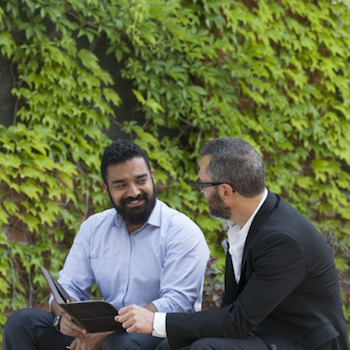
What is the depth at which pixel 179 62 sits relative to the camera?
542cm

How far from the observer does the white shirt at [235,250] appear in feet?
10.8

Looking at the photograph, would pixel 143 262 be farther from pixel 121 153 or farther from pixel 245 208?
pixel 245 208

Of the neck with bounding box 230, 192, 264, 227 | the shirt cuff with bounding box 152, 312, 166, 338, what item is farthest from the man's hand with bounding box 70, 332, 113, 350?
the neck with bounding box 230, 192, 264, 227

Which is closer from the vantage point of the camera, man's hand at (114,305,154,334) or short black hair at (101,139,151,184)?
man's hand at (114,305,154,334)

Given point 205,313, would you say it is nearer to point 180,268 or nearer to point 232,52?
point 180,268

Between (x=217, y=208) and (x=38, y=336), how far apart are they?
3.88 feet

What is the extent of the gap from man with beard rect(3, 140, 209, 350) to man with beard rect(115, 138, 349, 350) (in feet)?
1.37

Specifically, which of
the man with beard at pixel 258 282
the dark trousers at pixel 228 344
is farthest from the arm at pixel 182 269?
the dark trousers at pixel 228 344

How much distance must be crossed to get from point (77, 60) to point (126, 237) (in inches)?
66.4

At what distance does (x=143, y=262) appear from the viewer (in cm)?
386

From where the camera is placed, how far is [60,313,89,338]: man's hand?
3.57 metres

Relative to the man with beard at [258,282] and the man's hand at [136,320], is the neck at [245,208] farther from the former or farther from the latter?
the man's hand at [136,320]

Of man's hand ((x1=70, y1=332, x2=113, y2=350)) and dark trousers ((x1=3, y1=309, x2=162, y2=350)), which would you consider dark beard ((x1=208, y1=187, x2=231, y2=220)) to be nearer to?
dark trousers ((x1=3, y1=309, x2=162, y2=350))

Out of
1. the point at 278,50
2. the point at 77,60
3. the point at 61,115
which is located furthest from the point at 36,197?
the point at 278,50
